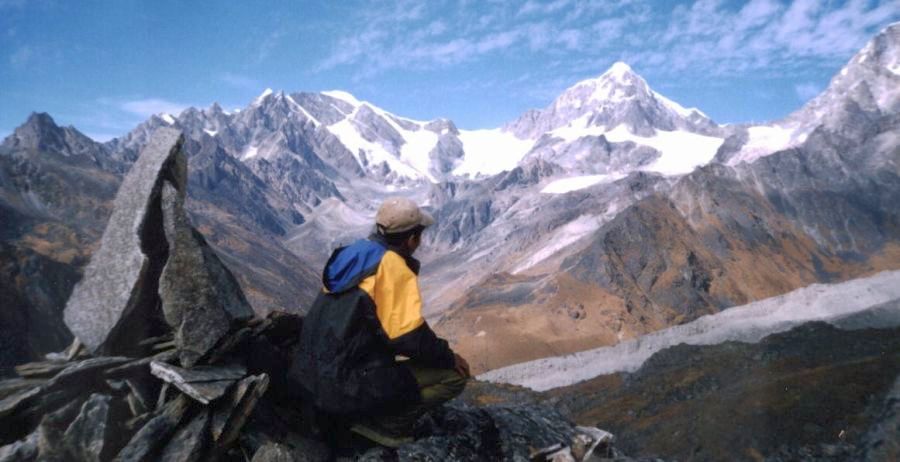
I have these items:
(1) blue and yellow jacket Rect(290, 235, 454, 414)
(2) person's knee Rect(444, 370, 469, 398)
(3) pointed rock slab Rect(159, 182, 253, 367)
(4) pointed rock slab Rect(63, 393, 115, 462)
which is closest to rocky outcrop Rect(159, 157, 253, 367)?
(3) pointed rock slab Rect(159, 182, 253, 367)

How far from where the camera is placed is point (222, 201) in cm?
19600

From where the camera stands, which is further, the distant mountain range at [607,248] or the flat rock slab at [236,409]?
the distant mountain range at [607,248]

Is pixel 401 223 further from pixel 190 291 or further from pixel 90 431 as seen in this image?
pixel 90 431

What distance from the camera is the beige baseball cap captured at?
5.68m

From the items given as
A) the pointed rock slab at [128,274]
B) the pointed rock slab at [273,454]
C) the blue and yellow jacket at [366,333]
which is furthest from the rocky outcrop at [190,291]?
the blue and yellow jacket at [366,333]

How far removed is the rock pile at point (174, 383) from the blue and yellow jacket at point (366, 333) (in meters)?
0.78

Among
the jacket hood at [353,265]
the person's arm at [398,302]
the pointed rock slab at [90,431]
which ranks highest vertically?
the jacket hood at [353,265]

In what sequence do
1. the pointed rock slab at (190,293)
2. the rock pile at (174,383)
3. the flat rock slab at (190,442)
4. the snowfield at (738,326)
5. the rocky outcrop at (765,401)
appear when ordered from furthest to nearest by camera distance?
the snowfield at (738,326), the rocky outcrop at (765,401), the pointed rock slab at (190,293), the rock pile at (174,383), the flat rock slab at (190,442)

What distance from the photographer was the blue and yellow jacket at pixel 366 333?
526 centimetres

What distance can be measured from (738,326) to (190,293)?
52.3m

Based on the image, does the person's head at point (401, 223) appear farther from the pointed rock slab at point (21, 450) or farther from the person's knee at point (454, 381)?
the pointed rock slab at point (21, 450)

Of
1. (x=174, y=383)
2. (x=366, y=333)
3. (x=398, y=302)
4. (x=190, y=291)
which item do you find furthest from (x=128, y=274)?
(x=398, y=302)

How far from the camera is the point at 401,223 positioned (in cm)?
568

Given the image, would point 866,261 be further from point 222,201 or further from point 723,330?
point 222,201
